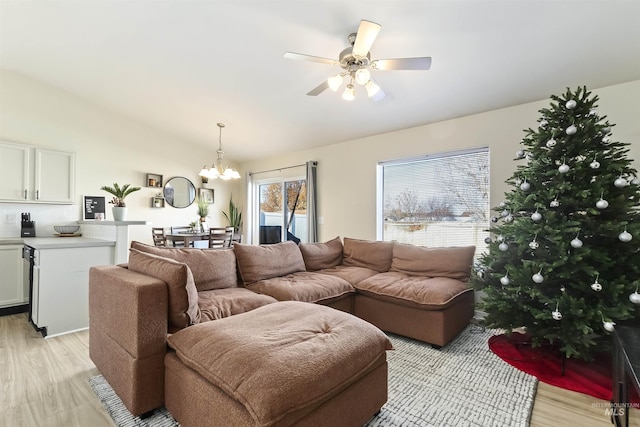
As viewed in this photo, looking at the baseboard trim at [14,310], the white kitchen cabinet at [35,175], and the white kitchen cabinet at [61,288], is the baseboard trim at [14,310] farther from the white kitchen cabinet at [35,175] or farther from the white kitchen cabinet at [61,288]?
the white kitchen cabinet at [35,175]

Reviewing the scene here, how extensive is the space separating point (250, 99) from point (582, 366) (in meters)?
4.34

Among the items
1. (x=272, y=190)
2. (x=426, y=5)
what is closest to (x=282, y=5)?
(x=426, y=5)

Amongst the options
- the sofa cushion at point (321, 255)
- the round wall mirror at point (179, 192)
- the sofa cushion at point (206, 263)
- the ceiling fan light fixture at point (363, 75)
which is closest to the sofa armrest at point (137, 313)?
the sofa cushion at point (206, 263)

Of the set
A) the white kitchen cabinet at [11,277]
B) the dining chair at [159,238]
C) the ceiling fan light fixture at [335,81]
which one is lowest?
the white kitchen cabinet at [11,277]

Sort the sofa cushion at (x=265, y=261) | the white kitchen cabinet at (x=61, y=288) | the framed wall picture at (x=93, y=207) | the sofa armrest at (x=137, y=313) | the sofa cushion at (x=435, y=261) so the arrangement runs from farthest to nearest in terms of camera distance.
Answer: the framed wall picture at (x=93, y=207), the sofa cushion at (x=435, y=261), the sofa cushion at (x=265, y=261), the white kitchen cabinet at (x=61, y=288), the sofa armrest at (x=137, y=313)

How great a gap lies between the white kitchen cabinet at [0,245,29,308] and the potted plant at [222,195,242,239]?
335 cm

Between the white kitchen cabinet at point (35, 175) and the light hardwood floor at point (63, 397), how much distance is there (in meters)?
2.21

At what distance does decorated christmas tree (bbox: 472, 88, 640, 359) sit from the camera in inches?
79.0

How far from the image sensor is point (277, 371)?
1192mm

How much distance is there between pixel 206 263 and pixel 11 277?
118 inches

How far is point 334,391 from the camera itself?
1302mm

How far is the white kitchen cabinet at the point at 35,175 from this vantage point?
12.3 ft

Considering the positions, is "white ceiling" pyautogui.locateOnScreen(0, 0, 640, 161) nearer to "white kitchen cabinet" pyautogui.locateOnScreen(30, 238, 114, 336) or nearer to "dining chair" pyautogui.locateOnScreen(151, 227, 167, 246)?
"dining chair" pyautogui.locateOnScreen(151, 227, 167, 246)

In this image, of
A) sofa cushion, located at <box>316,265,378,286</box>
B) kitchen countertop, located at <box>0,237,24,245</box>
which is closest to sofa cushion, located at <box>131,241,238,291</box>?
sofa cushion, located at <box>316,265,378,286</box>
